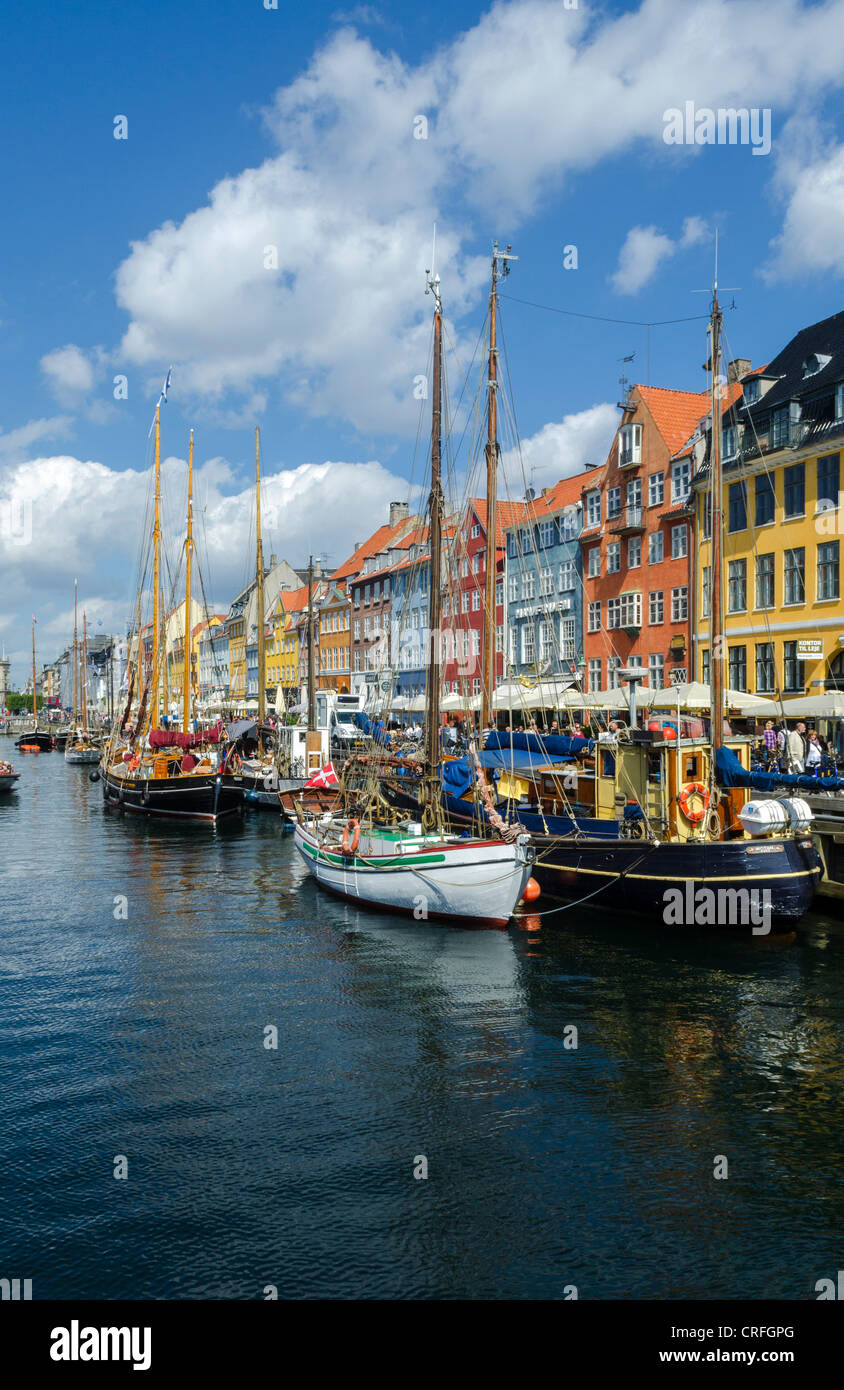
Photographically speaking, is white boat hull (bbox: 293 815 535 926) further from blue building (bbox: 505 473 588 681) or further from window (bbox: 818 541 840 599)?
blue building (bbox: 505 473 588 681)

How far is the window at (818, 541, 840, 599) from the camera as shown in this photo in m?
37.9

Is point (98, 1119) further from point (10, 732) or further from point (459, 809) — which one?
point (10, 732)

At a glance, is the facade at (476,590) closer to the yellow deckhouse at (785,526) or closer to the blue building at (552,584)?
the blue building at (552,584)

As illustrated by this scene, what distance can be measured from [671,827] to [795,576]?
2041cm

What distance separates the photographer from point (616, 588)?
52938mm

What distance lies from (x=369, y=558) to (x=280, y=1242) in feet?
265

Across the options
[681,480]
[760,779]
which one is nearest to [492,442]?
[760,779]

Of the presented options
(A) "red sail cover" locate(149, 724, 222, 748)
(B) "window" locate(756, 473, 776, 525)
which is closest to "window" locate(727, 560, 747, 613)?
(B) "window" locate(756, 473, 776, 525)

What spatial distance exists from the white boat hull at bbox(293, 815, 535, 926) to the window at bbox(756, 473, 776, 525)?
965 inches

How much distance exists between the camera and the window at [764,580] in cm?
Answer: 4159

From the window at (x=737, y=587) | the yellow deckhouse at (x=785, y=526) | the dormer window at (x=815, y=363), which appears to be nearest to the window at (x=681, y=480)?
the yellow deckhouse at (x=785, y=526)

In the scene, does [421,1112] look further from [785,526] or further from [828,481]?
[785,526]

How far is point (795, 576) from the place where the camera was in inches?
1574
